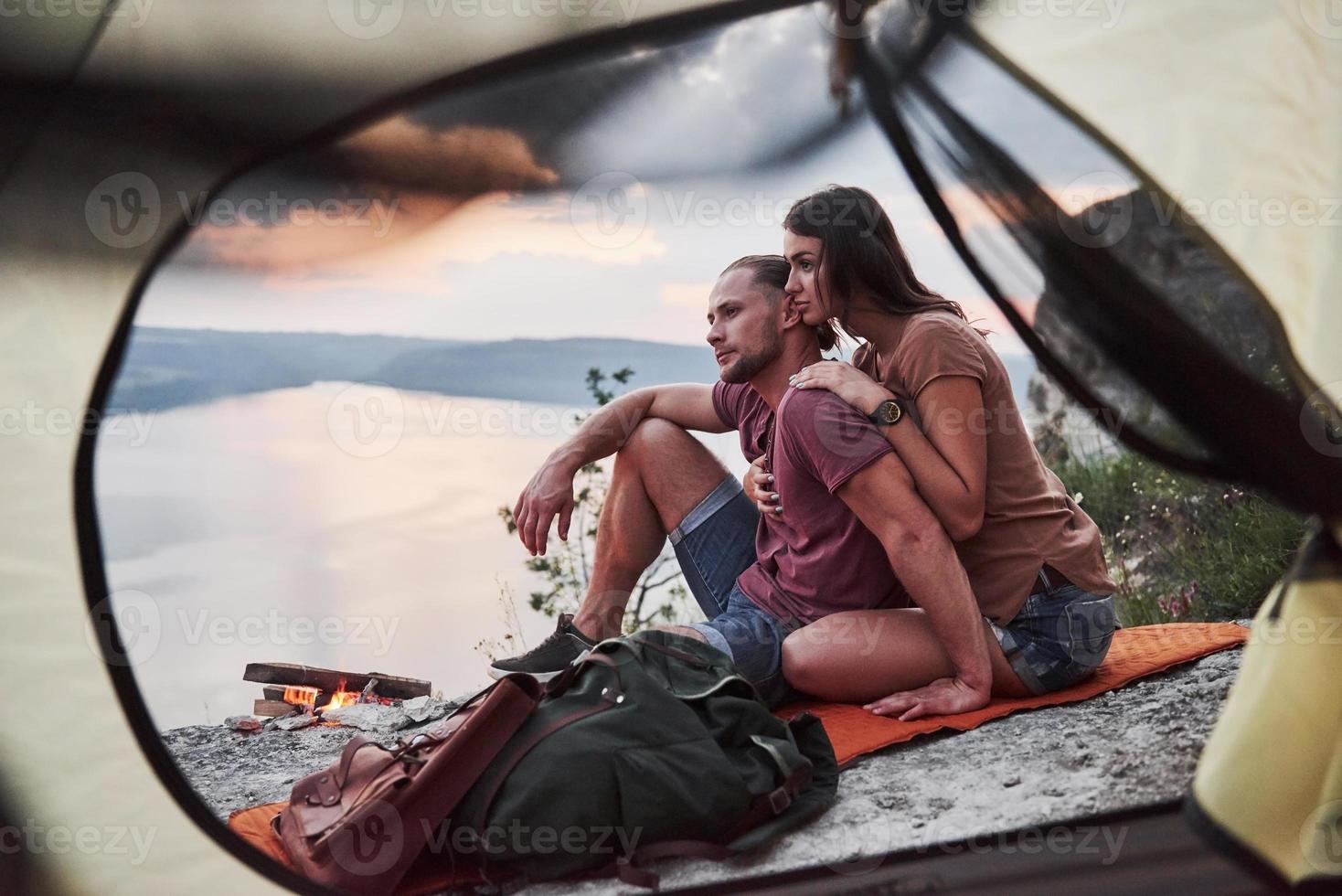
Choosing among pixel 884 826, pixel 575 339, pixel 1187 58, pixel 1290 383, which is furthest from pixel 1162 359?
pixel 575 339

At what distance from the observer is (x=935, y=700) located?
6.71ft

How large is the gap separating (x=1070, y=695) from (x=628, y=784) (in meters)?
1.02

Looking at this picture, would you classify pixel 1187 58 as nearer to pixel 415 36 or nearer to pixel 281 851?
pixel 415 36

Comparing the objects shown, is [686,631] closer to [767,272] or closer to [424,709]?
[767,272]

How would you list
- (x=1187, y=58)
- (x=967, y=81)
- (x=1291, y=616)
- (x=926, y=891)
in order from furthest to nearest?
1. (x=967, y=81)
2. (x=1187, y=58)
3. (x=1291, y=616)
4. (x=926, y=891)

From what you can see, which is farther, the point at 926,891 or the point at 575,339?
the point at 575,339

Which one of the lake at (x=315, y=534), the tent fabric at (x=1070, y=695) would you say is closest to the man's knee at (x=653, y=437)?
the lake at (x=315, y=534)

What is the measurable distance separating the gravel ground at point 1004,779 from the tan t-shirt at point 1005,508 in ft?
0.78

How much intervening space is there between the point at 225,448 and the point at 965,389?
1481mm

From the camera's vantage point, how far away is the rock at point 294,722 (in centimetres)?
266

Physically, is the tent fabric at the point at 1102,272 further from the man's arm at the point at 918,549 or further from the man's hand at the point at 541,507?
the man's hand at the point at 541,507

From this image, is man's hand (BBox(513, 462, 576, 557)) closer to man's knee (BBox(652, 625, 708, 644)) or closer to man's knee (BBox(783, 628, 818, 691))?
man's knee (BBox(652, 625, 708, 644))

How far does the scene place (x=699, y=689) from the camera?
180 centimetres

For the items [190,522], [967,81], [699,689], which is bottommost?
[699,689]
